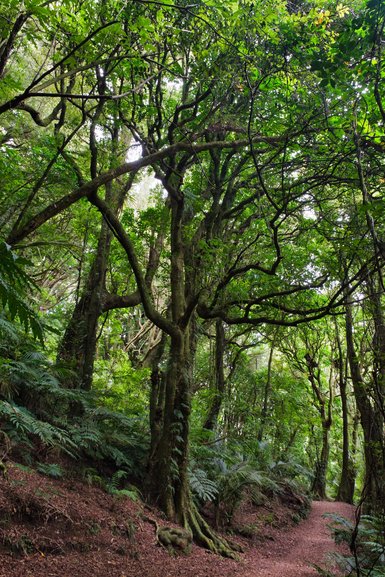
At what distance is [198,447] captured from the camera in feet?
24.3

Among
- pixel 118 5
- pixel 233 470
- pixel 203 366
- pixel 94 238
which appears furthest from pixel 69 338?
pixel 203 366

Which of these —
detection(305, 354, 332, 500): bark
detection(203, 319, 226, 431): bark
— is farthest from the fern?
detection(305, 354, 332, 500): bark

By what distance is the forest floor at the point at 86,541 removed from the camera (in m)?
3.49

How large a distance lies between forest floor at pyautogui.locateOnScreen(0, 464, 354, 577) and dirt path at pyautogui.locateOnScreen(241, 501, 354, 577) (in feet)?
0.10

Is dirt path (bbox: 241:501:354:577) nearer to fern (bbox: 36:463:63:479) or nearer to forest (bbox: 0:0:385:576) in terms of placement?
forest (bbox: 0:0:385:576)

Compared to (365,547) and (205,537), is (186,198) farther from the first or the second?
(365,547)

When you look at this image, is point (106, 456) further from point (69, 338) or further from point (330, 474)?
point (330, 474)

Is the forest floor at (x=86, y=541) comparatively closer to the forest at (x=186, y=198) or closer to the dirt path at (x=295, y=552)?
the dirt path at (x=295, y=552)

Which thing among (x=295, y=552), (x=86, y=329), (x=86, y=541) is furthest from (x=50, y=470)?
(x=295, y=552)

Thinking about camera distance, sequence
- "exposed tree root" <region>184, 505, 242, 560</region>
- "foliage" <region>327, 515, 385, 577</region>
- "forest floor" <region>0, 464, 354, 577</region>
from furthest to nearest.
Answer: "exposed tree root" <region>184, 505, 242, 560</region>
"foliage" <region>327, 515, 385, 577</region>
"forest floor" <region>0, 464, 354, 577</region>

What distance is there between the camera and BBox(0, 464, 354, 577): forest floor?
11.5 ft

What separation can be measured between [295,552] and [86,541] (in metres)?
4.95

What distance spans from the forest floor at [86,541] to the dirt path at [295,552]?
30 mm

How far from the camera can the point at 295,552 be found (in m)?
7.25
